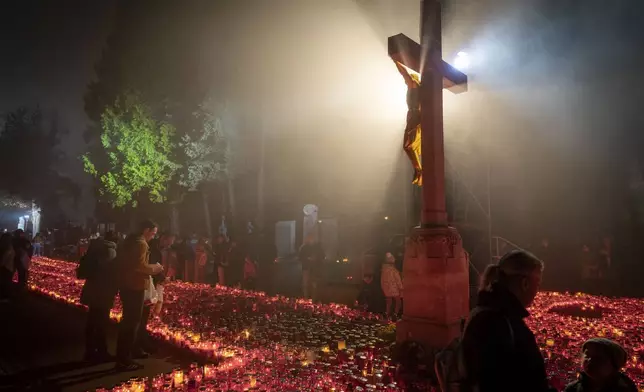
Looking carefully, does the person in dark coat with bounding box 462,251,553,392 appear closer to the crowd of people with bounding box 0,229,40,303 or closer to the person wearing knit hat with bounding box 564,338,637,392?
the person wearing knit hat with bounding box 564,338,637,392

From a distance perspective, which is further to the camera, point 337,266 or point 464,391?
point 337,266

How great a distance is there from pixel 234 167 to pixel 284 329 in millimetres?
19811

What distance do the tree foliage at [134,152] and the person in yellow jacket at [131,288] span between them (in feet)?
65.8

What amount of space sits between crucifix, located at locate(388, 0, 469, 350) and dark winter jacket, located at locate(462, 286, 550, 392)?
12.2 feet

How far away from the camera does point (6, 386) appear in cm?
546

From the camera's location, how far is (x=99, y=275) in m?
6.94

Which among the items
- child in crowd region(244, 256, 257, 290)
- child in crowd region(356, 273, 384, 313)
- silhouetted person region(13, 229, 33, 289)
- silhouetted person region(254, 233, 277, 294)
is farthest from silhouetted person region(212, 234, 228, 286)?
silhouetted person region(13, 229, 33, 289)

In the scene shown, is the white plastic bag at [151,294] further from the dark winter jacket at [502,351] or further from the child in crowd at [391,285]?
the dark winter jacket at [502,351]

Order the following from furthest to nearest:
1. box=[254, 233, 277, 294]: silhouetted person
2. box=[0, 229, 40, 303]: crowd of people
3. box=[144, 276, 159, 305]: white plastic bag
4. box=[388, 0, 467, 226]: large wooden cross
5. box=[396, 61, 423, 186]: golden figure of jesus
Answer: box=[254, 233, 277, 294]: silhouetted person, box=[0, 229, 40, 303]: crowd of people, box=[144, 276, 159, 305]: white plastic bag, box=[396, 61, 423, 186]: golden figure of jesus, box=[388, 0, 467, 226]: large wooden cross

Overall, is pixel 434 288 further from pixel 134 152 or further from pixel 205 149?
pixel 134 152

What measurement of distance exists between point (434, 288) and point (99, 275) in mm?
5269

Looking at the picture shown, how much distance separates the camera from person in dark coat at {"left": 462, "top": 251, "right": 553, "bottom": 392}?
219cm

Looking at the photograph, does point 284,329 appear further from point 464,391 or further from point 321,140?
point 321,140

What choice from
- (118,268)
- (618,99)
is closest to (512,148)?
(618,99)
